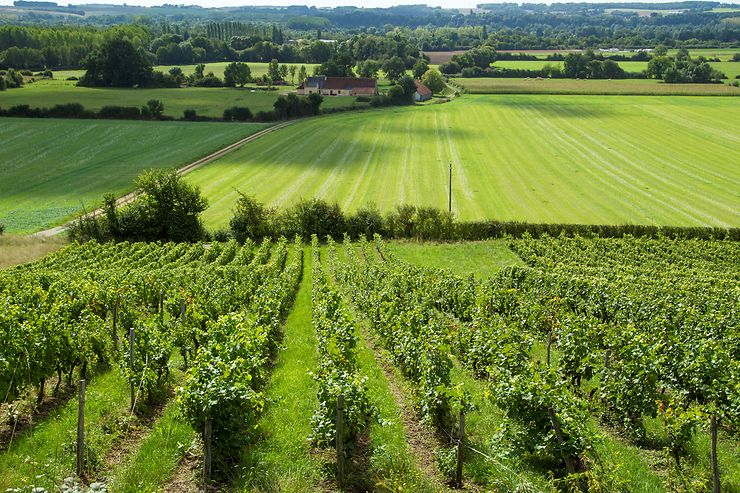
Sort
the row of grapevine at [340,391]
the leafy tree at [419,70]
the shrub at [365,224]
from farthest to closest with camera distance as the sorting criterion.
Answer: the leafy tree at [419,70] → the shrub at [365,224] → the row of grapevine at [340,391]

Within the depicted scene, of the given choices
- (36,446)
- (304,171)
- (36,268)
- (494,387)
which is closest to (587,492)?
(494,387)

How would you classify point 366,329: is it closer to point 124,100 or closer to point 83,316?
point 83,316

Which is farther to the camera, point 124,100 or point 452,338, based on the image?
point 124,100

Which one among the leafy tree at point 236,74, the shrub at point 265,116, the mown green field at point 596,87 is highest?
the leafy tree at point 236,74

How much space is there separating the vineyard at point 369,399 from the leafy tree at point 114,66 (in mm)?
117279

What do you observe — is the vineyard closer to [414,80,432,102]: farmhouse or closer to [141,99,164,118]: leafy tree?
[141,99,164,118]: leafy tree

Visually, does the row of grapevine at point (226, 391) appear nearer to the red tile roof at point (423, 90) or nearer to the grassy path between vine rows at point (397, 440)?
the grassy path between vine rows at point (397, 440)

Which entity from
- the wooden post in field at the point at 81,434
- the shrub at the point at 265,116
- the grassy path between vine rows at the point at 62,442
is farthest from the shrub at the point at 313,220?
the shrub at the point at 265,116

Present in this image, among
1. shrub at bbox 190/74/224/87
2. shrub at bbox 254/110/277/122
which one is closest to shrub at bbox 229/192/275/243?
shrub at bbox 254/110/277/122

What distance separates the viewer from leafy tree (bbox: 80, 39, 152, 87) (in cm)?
12791

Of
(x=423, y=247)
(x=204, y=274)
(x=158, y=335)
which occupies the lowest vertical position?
(x=423, y=247)

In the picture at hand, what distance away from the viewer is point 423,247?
160 ft

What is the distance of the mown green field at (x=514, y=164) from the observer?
191 feet

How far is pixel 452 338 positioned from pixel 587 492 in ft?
31.3
